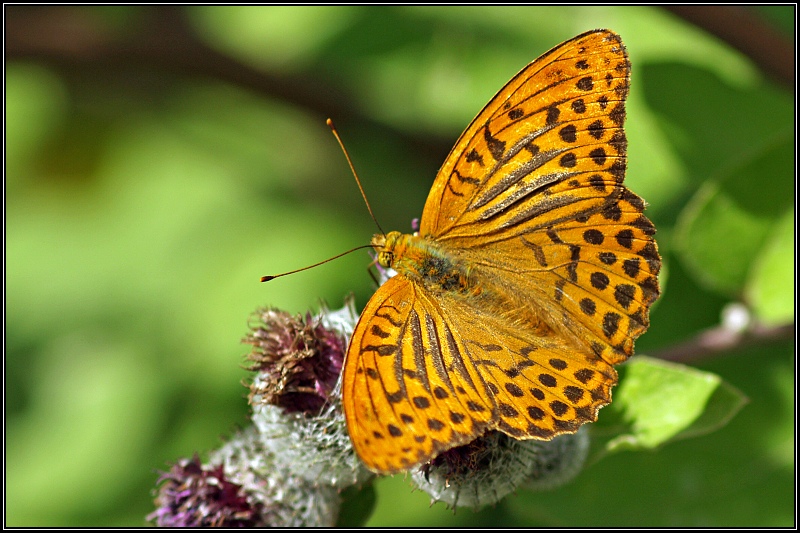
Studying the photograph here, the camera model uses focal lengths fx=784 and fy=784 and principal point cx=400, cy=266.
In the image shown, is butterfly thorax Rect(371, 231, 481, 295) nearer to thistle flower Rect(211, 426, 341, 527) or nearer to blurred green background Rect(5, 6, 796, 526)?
thistle flower Rect(211, 426, 341, 527)

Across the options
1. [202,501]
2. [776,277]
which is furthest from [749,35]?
[202,501]

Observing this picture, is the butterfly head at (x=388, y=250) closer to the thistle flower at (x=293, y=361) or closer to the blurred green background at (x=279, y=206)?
the thistle flower at (x=293, y=361)

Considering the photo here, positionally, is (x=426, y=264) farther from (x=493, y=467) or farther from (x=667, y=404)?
(x=667, y=404)

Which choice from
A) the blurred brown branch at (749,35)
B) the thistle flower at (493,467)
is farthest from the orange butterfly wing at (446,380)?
the blurred brown branch at (749,35)

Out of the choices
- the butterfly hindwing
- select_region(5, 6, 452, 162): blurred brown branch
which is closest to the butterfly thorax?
the butterfly hindwing

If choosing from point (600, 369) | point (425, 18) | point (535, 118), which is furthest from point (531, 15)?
point (600, 369)

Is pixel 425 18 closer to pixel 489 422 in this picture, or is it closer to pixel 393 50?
pixel 393 50
